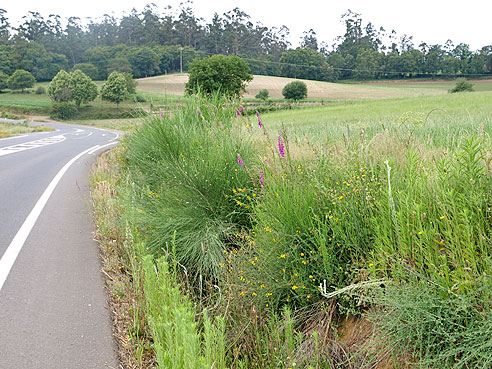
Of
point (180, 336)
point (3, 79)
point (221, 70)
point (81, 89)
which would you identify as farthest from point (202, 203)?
point (3, 79)

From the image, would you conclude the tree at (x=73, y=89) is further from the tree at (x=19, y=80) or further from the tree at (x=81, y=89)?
the tree at (x=19, y=80)

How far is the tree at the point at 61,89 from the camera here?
275 feet

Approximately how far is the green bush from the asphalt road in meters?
73.4

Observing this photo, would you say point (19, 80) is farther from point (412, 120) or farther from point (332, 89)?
Result: point (412, 120)

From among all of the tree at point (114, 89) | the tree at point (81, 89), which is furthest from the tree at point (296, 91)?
the tree at point (81, 89)

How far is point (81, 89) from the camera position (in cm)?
8450

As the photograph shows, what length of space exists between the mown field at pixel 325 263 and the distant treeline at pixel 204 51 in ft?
280

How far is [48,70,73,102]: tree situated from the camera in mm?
83812

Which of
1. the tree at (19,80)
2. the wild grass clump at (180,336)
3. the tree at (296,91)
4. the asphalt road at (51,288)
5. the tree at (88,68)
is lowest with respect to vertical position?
the asphalt road at (51,288)

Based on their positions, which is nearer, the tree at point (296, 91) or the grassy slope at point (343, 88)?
the tree at point (296, 91)

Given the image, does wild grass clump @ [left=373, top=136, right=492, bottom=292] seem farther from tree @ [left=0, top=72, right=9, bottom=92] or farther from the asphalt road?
tree @ [left=0, top=72, right=9, bottom=92]

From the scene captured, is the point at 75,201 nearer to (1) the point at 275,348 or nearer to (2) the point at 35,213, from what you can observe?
(2) the point at 35,213

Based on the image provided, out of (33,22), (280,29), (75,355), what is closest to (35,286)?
(75,355)

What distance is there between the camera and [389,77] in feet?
325
